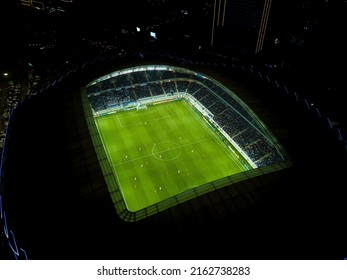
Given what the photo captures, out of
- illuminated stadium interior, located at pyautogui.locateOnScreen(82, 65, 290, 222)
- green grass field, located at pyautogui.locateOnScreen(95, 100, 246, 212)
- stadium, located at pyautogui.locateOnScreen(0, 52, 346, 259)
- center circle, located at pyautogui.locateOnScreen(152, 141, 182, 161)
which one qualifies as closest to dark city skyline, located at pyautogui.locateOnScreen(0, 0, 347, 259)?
stadium, located at pyautogui.locateOnScreen(0, 52, 346, 259)

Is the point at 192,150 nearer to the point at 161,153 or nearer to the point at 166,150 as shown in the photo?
the point at 166,150

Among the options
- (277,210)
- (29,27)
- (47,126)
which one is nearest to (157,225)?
(277,210)

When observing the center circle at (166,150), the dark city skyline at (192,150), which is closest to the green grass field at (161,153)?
the center circle at (166,150)

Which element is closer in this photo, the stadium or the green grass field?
the stadium

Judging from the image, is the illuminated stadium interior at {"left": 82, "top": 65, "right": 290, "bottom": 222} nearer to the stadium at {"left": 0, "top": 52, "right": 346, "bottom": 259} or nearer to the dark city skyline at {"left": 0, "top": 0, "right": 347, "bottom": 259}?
the stadium at {"left": 0, "top": 52, "right": 346, "bottom": 259}

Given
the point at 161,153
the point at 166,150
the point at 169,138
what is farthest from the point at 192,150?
the point at 161,153

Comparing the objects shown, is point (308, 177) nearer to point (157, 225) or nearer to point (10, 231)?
point (157, 225)

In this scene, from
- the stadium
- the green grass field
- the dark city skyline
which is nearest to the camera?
the stadium

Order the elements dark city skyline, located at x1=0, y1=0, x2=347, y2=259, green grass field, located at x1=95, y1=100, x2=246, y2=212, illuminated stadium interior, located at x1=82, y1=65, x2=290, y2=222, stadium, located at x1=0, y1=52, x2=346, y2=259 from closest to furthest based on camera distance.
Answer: stadium, located at x1=0, y1=52, x2=346, y2=259
dark city skyline, located at x1=0, y1=0, x2=347, y2=259
illuminated stadium interior, located at x1=82, y1=65, x2=290, y2=222
green grass field, located at x1=95, y1=100, x2=246, y2=212
